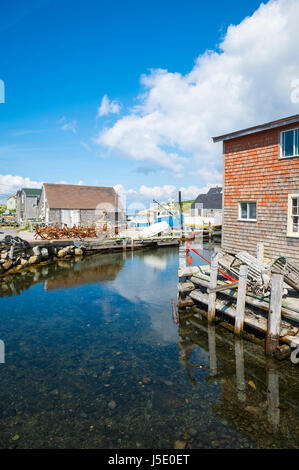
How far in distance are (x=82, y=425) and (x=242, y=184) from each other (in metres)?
12.7

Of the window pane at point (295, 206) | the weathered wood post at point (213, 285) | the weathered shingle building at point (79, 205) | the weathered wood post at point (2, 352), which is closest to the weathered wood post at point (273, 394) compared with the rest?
the weathered wood post at point (213, 285)

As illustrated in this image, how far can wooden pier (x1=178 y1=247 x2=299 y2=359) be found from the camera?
304 inches

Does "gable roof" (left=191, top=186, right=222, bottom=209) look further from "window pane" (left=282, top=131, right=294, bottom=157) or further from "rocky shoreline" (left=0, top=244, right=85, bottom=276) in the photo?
"window pane" (left=282, top=131, right=294, bottom=157)

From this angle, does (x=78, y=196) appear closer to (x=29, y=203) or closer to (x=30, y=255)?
(x=29, y=203)

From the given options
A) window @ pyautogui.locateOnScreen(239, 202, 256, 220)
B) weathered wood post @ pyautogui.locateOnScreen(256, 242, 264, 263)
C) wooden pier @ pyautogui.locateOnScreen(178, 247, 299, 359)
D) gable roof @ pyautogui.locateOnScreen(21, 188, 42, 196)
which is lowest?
wooden pier @ pyautogui.locateOnScreen(178, 247, 299, 359)

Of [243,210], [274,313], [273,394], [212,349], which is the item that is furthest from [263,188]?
[273,394]

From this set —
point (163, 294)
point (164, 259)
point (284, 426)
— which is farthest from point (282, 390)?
point (164, 259)

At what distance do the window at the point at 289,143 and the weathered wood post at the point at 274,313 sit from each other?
22.7 ft

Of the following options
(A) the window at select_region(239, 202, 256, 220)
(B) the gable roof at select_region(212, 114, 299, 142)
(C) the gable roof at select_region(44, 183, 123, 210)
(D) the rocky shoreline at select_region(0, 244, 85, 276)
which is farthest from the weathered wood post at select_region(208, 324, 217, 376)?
(C) the gable roof at select_region(44, 183, 123, 210)

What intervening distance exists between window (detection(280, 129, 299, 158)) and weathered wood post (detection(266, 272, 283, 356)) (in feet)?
22.7

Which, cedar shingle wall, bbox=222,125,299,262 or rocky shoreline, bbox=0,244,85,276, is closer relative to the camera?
cedar shingle wall, bbox=222,125,299,262

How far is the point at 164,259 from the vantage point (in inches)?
1032

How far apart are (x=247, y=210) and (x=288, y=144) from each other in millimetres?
3656

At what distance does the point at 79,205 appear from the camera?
42.3 m
